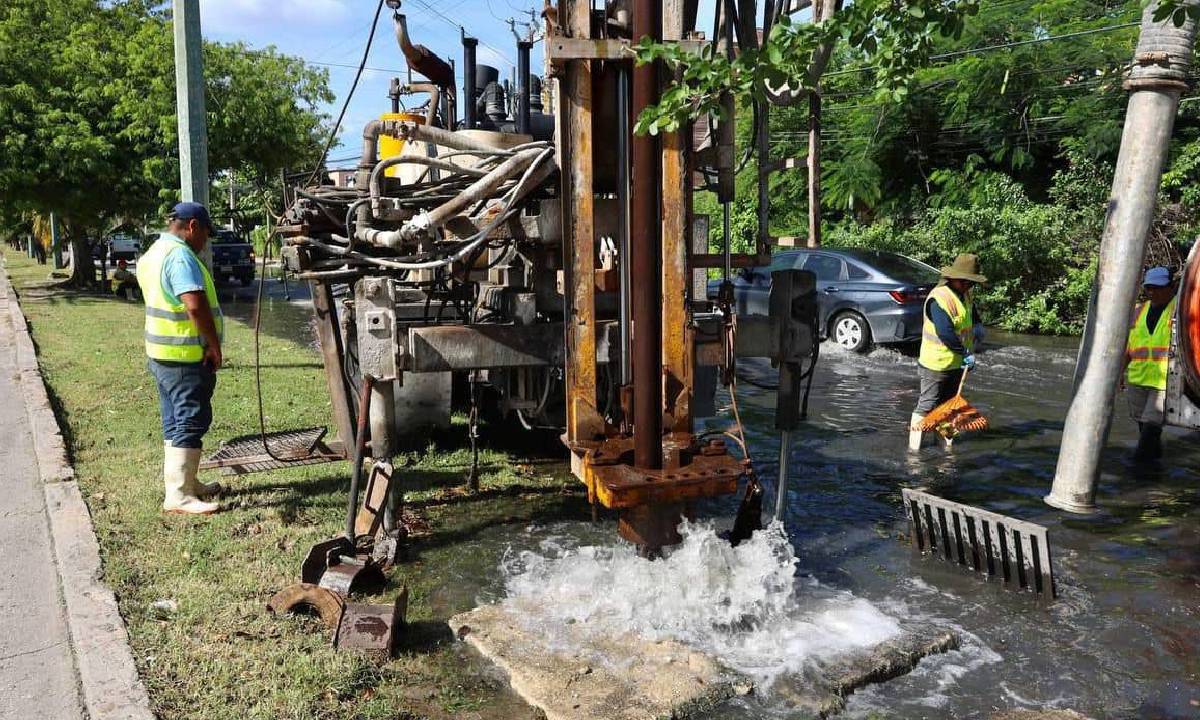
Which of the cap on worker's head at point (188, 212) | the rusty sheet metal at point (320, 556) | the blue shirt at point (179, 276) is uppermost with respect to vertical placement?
the cap on worker's head at point (188, 212)

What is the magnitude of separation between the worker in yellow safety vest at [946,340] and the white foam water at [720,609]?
3.51 metres

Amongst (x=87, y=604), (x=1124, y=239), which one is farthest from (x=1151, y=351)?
(x=87, y=604)

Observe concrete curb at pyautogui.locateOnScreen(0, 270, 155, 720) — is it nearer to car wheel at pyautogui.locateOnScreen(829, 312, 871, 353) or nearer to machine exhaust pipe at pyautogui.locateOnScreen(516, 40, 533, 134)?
machine exhaust pipe at pyautogui.locateOnScreen(516, 40, 533, 134)

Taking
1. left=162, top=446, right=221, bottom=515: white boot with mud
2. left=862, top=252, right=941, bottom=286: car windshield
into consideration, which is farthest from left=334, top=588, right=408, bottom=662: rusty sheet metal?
left=862, top=252, right=941, bottom=286: car windshield

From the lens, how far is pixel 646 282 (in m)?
3.74

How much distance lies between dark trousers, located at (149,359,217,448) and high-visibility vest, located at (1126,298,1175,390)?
6440 mm

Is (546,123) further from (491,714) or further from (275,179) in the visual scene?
(275,179)

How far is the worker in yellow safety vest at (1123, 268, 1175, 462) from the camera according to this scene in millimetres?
6711

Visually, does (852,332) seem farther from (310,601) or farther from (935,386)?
(310,601)

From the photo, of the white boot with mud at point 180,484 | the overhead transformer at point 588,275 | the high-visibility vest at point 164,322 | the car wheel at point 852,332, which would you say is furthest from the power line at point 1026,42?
the white boot with mud at point 180,484

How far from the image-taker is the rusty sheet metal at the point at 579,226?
12.8 ft

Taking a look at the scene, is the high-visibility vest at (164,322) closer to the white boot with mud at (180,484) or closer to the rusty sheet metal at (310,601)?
the white boot with mud at (180,484)

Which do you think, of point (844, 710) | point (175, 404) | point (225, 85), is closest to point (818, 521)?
point (844, 710)

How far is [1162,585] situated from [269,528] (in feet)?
16.0
